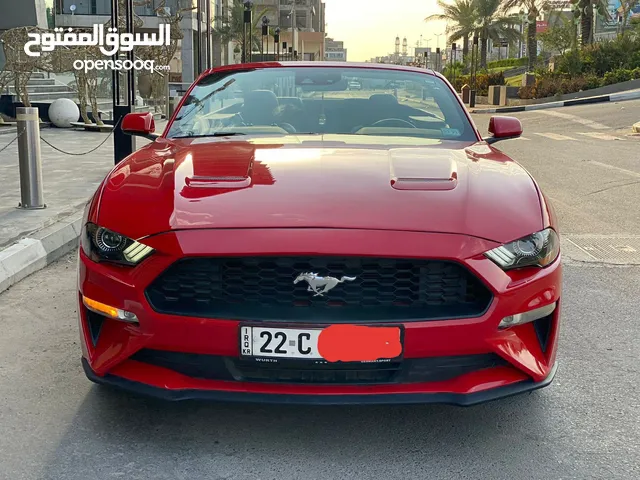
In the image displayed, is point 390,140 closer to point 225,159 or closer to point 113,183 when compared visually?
point 225,159

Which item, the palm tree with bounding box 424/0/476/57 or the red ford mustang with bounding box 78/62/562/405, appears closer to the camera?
the red ford mustang with bounding box 78/62/562/405

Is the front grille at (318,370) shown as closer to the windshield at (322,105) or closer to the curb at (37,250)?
the windshield at (322,105)

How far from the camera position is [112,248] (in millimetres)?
2564

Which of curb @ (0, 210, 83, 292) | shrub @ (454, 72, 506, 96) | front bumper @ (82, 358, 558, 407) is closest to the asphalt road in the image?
front bumper @ (82, 358, 558, 407)

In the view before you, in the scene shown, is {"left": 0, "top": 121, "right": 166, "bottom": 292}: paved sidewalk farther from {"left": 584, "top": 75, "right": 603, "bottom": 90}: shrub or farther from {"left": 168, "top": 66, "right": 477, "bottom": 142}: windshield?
{"left": 584, "top": 75, "right": 603, "bottom": 90}: shrub

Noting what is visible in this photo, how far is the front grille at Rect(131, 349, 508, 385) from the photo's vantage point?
244 centimetres

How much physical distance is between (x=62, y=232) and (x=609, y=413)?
168 inches

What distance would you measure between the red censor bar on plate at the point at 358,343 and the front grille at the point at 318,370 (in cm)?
5

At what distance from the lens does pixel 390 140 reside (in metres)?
3.68

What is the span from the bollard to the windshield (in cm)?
287

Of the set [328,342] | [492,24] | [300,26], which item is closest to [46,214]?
[328,342]

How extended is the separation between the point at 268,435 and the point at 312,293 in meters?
0.57

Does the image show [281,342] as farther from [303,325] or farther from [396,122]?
[396,122]

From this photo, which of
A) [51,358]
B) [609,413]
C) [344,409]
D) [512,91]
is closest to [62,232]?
[51,358]
